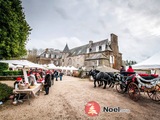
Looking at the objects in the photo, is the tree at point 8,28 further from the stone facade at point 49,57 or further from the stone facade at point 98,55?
the stone facade at point 49,57

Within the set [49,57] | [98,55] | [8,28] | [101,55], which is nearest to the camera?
[8,28]

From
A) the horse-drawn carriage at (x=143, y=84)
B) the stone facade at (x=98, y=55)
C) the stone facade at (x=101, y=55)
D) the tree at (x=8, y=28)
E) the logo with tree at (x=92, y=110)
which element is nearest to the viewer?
the logo with tree at (x=92, y=110)

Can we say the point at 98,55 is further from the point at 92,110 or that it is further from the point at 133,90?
the point at 92,110

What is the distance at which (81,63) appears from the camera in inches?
1553

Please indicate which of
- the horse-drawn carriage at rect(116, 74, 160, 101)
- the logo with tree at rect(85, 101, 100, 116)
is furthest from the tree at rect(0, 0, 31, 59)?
the horse-drawn carriage at rect(116, 74, 160, 101)

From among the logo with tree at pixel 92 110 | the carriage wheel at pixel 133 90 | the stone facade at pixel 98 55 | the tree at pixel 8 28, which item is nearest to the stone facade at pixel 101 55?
the stone facade at pixel 98 55

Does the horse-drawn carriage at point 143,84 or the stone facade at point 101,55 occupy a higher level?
the stone facade at point 101,55

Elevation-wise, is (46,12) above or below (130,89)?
above

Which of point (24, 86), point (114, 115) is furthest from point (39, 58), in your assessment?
point (114, 115)

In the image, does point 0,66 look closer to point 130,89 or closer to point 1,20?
point 1,20

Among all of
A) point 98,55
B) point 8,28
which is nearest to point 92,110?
point 8,28

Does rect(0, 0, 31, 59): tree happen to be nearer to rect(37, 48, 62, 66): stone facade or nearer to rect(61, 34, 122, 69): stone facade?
rect(61, 34, 122, 69): stone facade

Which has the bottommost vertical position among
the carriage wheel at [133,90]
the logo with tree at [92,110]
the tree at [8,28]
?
the logo with tree at [92,110]

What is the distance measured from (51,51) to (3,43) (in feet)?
159
